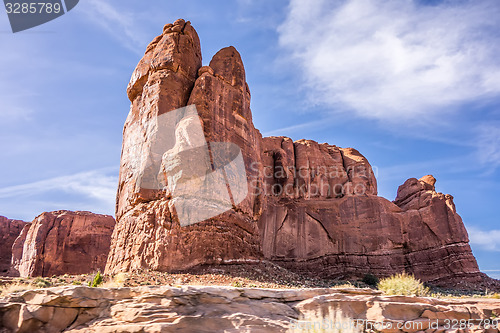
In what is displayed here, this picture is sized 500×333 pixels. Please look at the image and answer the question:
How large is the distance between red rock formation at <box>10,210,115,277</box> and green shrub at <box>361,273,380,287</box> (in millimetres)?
27560

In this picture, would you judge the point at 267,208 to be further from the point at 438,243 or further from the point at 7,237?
the point at 7,237

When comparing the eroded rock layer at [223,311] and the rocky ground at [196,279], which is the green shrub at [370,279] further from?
the eroded rock layer at [223,311]

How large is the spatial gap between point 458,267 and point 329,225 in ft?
41.6

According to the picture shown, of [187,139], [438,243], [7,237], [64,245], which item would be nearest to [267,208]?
[438,243]

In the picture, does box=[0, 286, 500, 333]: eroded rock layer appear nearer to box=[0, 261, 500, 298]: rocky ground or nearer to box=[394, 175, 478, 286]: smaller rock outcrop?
box=[0, 261, 500, 298]: rocky ground

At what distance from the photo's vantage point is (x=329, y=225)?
124 feet

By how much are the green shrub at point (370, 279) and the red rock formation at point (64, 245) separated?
2756 cm

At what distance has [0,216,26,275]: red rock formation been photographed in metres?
50.1

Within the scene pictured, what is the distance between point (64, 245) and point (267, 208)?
75.5 ft

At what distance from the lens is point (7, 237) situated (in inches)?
2066

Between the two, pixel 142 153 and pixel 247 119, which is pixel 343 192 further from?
pixel 142 153

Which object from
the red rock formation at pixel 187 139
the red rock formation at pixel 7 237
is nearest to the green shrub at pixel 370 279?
the red rock formation at pixel 187 139

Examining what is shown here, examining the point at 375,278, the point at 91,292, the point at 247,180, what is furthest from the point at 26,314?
the point at 375,278

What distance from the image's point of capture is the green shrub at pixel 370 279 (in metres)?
32.5
